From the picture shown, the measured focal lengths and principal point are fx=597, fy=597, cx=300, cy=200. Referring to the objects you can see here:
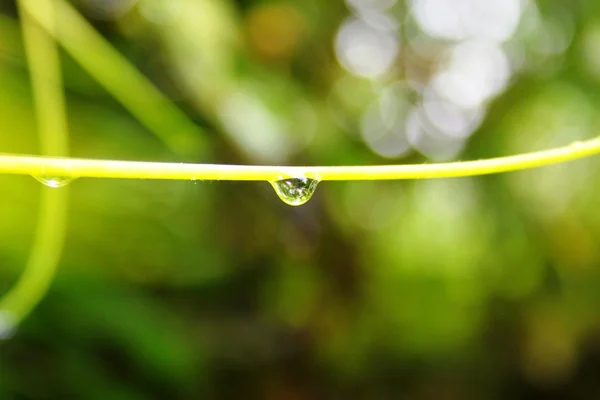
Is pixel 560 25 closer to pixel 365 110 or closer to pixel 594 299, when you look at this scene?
pixel 365 110

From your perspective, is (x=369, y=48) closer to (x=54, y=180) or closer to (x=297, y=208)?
(x=297, y=208)

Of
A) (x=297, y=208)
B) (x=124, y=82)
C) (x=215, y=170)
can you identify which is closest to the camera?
(x=215, y=170)

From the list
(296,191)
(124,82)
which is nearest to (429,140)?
(124,82)

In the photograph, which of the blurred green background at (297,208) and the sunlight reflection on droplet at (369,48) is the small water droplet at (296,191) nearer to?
the blurred green background at (297,208)

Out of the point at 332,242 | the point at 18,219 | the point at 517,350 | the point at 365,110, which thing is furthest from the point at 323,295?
the point at 517,350

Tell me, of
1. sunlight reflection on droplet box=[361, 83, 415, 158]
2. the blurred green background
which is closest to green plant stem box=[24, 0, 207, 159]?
the blurred green background
